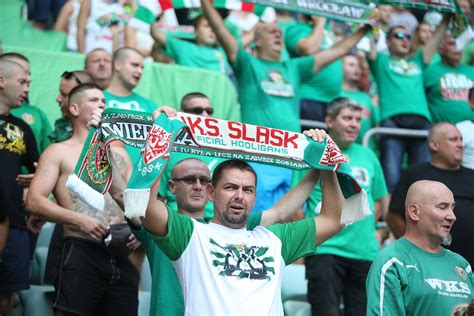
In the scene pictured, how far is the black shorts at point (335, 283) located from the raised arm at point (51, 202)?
6.09 feet

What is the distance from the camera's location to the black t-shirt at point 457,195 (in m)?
6.77

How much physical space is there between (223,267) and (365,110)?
5.73 meters

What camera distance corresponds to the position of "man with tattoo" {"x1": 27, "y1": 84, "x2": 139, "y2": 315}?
5.90m

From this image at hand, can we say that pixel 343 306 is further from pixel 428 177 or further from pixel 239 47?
pixel 239 47

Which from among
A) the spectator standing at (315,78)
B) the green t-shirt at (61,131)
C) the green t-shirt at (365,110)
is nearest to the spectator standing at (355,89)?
the green t-shirt at (365,110)

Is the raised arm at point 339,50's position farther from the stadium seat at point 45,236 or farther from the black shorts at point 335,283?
the stadium seat at point 45,236

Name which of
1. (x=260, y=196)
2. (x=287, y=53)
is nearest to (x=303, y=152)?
(x=260, y=196)

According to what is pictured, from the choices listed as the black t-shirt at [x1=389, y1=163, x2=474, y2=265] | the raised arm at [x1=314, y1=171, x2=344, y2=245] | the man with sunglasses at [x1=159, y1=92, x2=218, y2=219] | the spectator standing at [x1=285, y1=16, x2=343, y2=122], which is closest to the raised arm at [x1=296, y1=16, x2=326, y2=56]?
the spectator standing at [x1=285, y1=16, x2=343, y2=122]

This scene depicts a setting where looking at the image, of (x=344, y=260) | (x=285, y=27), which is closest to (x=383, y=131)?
(x=285, y=27)

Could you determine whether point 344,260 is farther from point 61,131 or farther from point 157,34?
point 157,34

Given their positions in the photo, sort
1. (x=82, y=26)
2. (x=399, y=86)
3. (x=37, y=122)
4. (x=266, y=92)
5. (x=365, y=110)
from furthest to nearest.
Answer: (x=82, y=26) → (x=365, y=110) → (x=399, y=86) → (x=266, y=92) → (x=37, y=122)

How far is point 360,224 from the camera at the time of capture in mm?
7211

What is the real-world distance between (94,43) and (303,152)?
602cm

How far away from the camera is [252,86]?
8.82m
